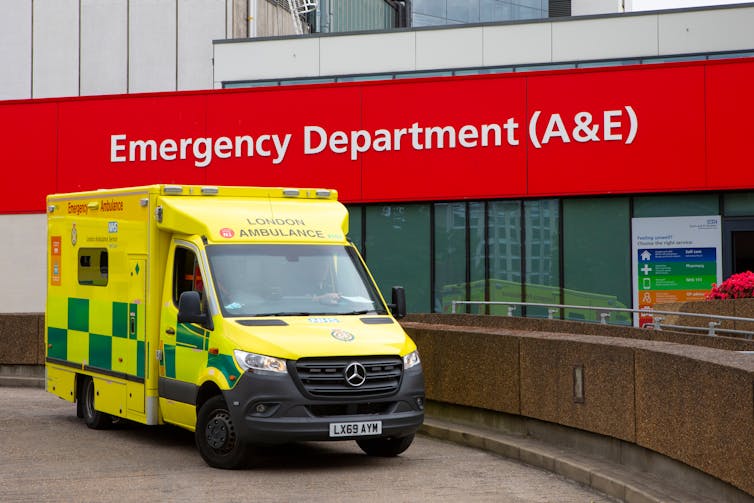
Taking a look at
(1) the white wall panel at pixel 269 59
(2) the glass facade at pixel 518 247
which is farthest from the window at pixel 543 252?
(1) the white wall panel at pixel 269 59

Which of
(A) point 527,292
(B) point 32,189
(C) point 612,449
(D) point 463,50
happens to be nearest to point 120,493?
(C) point 612,449

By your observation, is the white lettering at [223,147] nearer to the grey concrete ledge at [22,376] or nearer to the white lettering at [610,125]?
the white lettering at [610,125]

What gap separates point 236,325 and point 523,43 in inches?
781

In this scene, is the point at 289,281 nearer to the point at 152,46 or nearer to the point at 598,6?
the point at 152,46

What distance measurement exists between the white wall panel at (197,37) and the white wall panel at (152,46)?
26 cm

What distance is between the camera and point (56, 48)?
123 feet

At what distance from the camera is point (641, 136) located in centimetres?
2370

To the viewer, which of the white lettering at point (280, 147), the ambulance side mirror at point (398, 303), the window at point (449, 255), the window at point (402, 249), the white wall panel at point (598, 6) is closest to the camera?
the ambulance side mirror at point (398, 303)

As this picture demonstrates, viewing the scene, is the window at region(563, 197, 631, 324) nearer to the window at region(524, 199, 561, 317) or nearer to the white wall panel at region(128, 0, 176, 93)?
the window at region(524, 199, 561, 317)

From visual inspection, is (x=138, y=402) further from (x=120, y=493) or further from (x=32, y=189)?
(x=32, y=189)

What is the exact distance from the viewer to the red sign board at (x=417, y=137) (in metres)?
23.4

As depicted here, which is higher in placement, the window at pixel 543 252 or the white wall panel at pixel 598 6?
the white wall panel at pixel 598 6

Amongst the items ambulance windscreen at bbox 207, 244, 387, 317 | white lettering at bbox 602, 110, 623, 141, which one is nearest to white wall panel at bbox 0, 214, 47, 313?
white lettering at bbox 602, 110, 623, 141

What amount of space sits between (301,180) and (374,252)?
222 centimetres
